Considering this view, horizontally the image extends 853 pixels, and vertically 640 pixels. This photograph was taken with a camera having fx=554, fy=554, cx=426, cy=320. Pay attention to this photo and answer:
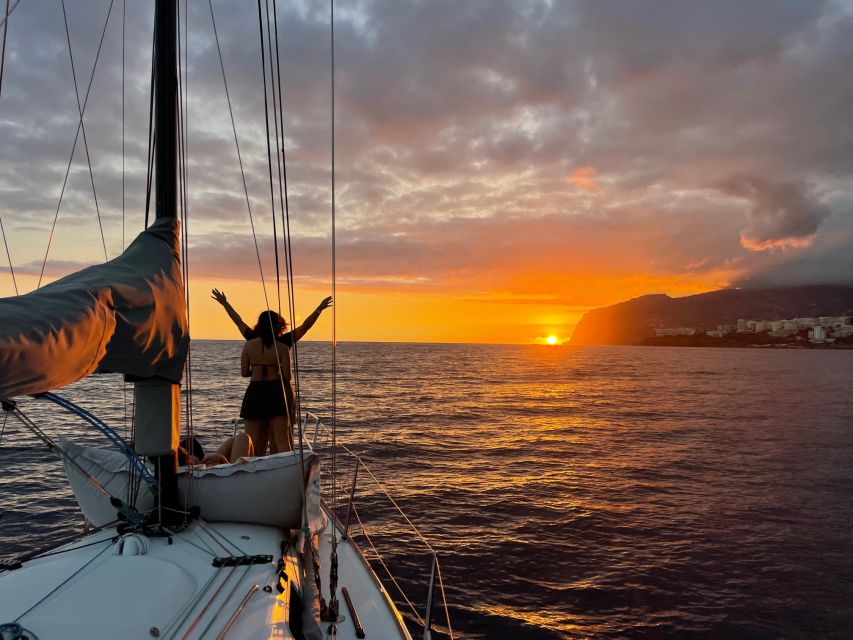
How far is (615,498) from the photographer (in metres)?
14.6

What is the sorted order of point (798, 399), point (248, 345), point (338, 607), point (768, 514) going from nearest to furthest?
point (338, 607)
point (248, 345)
point (768, 514)
point (798, 399)

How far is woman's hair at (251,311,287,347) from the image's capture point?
7387 millimetres

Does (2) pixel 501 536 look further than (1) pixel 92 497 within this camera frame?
Yes

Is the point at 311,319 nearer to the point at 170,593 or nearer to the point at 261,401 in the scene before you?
the point at 261,401

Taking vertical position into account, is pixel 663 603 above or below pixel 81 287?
below

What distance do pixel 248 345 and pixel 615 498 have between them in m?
11.0

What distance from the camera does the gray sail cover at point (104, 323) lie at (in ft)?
8.28

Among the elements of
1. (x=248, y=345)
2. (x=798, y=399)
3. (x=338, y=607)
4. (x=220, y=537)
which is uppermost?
(x=248, y=345)

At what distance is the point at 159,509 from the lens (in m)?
5.24

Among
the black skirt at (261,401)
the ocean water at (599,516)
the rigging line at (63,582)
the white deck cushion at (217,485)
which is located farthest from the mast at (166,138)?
the ocean water at (599,516)

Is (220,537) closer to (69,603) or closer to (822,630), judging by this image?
(69,603)

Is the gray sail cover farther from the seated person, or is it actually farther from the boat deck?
the seated person

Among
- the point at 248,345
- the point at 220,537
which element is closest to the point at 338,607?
the point at 220,537

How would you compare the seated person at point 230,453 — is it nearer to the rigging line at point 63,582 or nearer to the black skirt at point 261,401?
the black skirt at point 261,401
